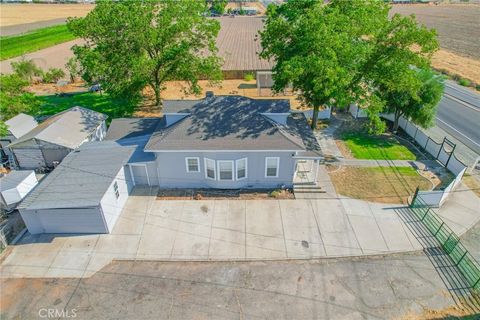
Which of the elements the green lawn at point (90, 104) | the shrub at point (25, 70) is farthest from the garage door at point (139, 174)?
the shrub at point (25, 70)

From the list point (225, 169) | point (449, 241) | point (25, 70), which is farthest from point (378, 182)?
point (25, 70)

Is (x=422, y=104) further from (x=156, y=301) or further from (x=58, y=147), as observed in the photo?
(x=58, y=147)

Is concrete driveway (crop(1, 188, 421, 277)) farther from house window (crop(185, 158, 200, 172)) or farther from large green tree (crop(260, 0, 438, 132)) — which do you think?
large green tree (crop(260, 0, 438, 132))

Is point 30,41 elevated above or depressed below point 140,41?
below

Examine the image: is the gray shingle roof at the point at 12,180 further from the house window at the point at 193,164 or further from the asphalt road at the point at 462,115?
the asphalt road at the point at 462,115

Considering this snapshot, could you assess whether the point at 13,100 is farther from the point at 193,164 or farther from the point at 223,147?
the point at 223,147

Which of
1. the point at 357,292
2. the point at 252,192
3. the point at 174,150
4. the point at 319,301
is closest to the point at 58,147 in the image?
the point at 174,150
